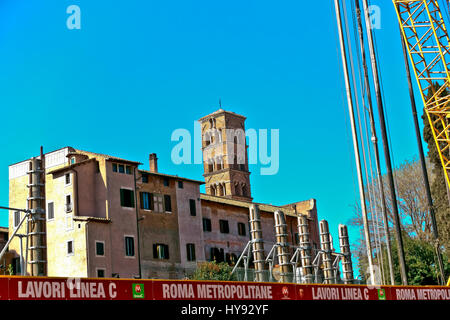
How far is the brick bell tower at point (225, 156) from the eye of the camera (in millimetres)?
112250

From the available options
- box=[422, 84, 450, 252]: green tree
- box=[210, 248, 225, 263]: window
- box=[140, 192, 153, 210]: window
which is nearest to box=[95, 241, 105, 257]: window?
box=[140, 192, 153, 210]: window

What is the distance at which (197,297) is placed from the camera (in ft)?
58.4

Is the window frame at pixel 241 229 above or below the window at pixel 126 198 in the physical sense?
below

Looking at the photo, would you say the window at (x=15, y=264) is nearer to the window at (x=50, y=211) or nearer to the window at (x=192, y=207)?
the window at (x=50, y=211)

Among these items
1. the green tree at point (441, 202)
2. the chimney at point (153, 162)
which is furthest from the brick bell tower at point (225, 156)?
the green tree at point (441, 202)

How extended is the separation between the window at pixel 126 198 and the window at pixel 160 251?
3.83 meters

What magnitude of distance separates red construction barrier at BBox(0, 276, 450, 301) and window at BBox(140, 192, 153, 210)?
34.2 m

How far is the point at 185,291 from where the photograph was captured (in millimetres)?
17594

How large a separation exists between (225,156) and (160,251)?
61.3m

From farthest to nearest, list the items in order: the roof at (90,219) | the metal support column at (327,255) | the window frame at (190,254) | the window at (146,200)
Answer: the window frame at (190,254)
the window at (146,200)
the roof at (90,219)
the metal support column at (327,255)

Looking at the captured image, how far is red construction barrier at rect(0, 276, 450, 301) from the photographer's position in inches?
577

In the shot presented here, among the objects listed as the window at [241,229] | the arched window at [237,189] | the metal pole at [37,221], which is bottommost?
the metal pole at [37,221]

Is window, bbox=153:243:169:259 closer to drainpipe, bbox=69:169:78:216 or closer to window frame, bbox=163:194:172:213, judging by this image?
window frame, bbox=163:194:172:213
